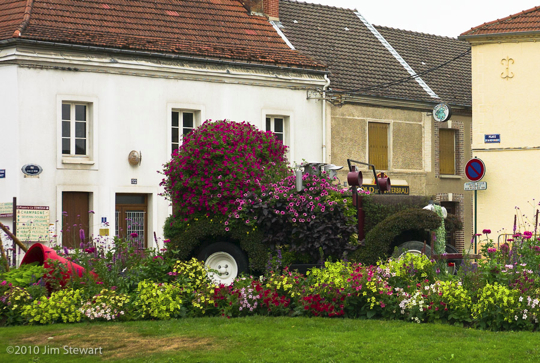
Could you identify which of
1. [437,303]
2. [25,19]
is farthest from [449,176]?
[437,303]

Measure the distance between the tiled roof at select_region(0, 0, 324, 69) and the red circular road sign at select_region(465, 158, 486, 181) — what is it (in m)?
5.38

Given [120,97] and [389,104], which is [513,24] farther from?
[120,97]

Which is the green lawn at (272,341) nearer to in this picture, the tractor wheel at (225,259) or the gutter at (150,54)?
the tractor wheel at (225,259)

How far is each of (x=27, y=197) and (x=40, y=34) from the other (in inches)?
158

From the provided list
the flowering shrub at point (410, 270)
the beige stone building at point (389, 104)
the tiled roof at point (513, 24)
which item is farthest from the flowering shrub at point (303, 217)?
the tiled roof at point (513, 24)

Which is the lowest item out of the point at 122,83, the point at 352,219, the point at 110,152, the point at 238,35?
the point at 352,219

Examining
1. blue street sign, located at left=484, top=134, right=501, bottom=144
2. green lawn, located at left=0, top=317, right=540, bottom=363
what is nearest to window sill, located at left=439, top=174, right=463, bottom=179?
blue street sign, located at left=484, top=134, right=501, bottom=144

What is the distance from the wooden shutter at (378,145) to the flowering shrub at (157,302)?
1678 centimetres

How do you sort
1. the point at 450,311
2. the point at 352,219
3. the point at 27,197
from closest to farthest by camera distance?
the point at 450,311, the point at 352,219, the point at 27,197

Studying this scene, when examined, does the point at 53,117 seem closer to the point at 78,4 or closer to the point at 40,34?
the point at 40,34

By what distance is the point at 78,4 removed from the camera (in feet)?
75.1

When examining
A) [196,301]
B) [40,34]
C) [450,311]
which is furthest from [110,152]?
[450,311]

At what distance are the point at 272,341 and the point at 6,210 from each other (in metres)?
13.4

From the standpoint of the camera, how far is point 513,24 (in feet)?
81.3
